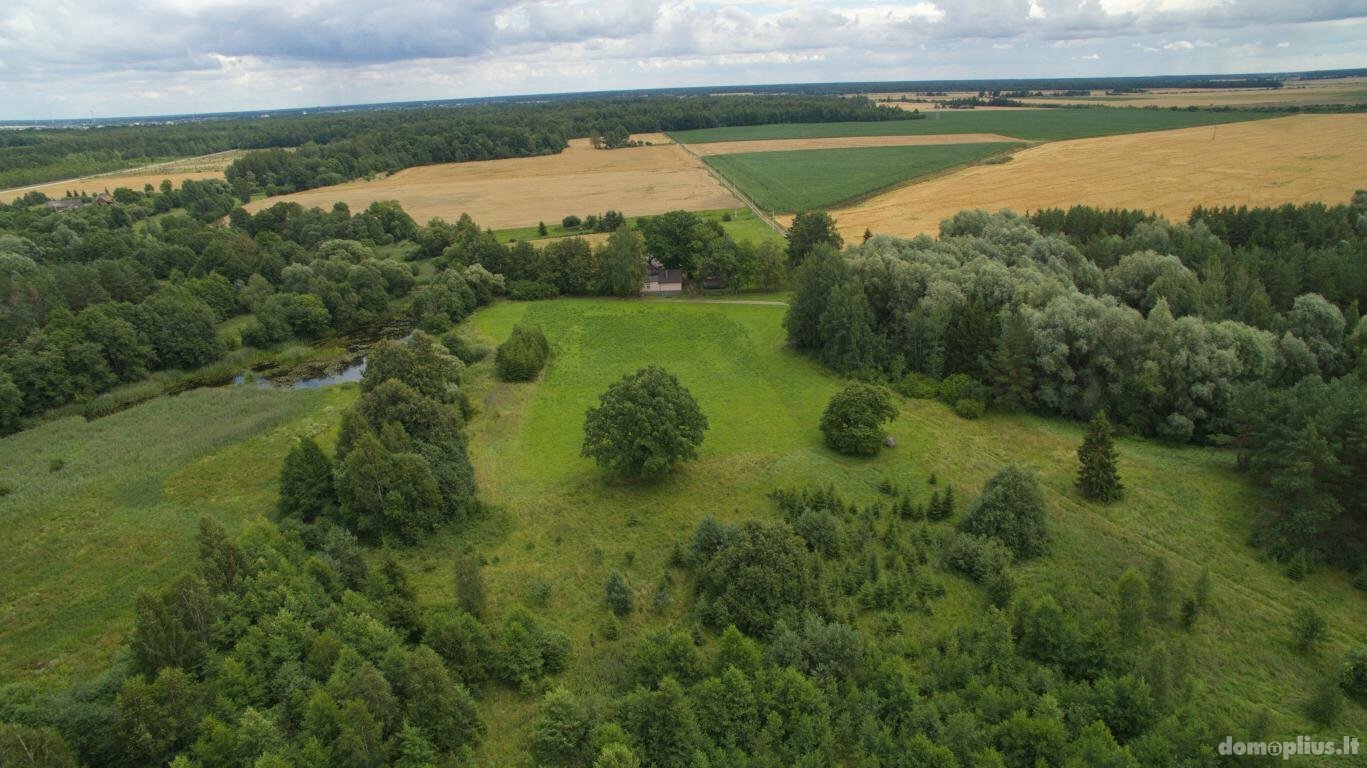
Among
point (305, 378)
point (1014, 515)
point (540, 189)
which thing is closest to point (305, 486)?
point (305, 378)

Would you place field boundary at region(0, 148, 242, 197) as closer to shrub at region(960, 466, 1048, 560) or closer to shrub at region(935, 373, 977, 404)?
shrub at region(935, 373, 977, 404)

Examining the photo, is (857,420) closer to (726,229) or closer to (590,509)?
(590,509)

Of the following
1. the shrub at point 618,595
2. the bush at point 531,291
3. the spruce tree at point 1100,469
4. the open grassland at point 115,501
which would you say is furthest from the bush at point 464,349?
the spruce tree at point 1100,469

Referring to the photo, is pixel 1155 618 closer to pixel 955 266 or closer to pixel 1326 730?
pixel 1326 730

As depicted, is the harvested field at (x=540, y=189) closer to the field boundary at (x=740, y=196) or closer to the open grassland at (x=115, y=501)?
the field boundary at (x=740, y=196)

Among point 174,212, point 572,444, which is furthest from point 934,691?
point 174,212

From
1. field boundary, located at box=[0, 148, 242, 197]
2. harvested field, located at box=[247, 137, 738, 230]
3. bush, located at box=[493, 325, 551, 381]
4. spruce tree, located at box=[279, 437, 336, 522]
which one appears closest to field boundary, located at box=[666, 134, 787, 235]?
harvested field, located at box=[247, 137, 738, 230]
